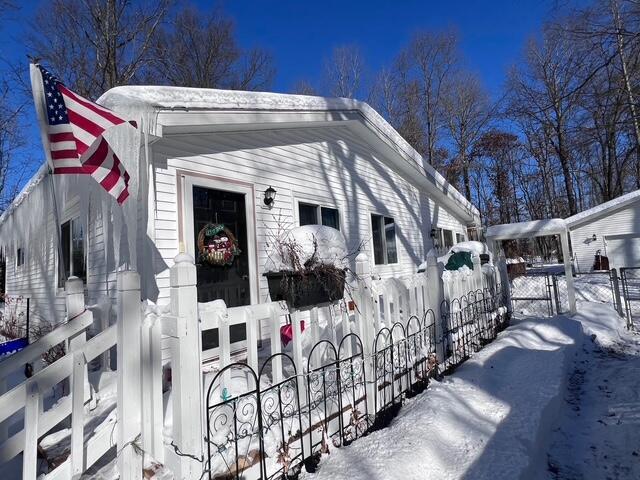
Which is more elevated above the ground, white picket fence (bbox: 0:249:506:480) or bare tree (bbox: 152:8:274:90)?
bare tree (bbox: 152:8:274:90)

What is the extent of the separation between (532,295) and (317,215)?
763 cm

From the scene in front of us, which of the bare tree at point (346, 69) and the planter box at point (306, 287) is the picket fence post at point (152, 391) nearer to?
the planter box at point (306, 287)

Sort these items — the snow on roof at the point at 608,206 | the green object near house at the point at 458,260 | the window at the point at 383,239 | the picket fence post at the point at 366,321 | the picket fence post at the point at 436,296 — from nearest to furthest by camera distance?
the picket fence post at the point at 366,321 < the picket fence post at the point at 436,296 < the window at the point at 383,239 < the green object near house at the point at 458,260 < the snow on roof at the point at 608,206

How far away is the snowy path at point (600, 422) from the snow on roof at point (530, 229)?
2.81 m

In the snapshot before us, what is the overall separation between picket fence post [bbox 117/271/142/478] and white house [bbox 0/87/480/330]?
2011 mm

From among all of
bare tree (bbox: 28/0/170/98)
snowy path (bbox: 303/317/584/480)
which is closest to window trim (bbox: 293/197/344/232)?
snowy path (bbox: 303/317/584/480)

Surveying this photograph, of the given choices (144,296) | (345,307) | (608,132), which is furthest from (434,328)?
(608,132)

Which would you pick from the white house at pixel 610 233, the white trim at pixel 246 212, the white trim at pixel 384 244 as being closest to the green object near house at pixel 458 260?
the white trim at pixel 384 244

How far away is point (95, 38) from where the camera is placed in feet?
36.5

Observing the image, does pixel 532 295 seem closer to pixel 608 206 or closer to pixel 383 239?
pixel 383 239

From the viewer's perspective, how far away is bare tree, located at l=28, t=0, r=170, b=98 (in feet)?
35.8

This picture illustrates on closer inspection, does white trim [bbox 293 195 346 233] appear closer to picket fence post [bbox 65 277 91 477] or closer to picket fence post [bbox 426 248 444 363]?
picket fence post [bbox 426 248 444 363]

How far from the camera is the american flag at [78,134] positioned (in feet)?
Result: 10.7

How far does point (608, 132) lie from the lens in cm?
790
